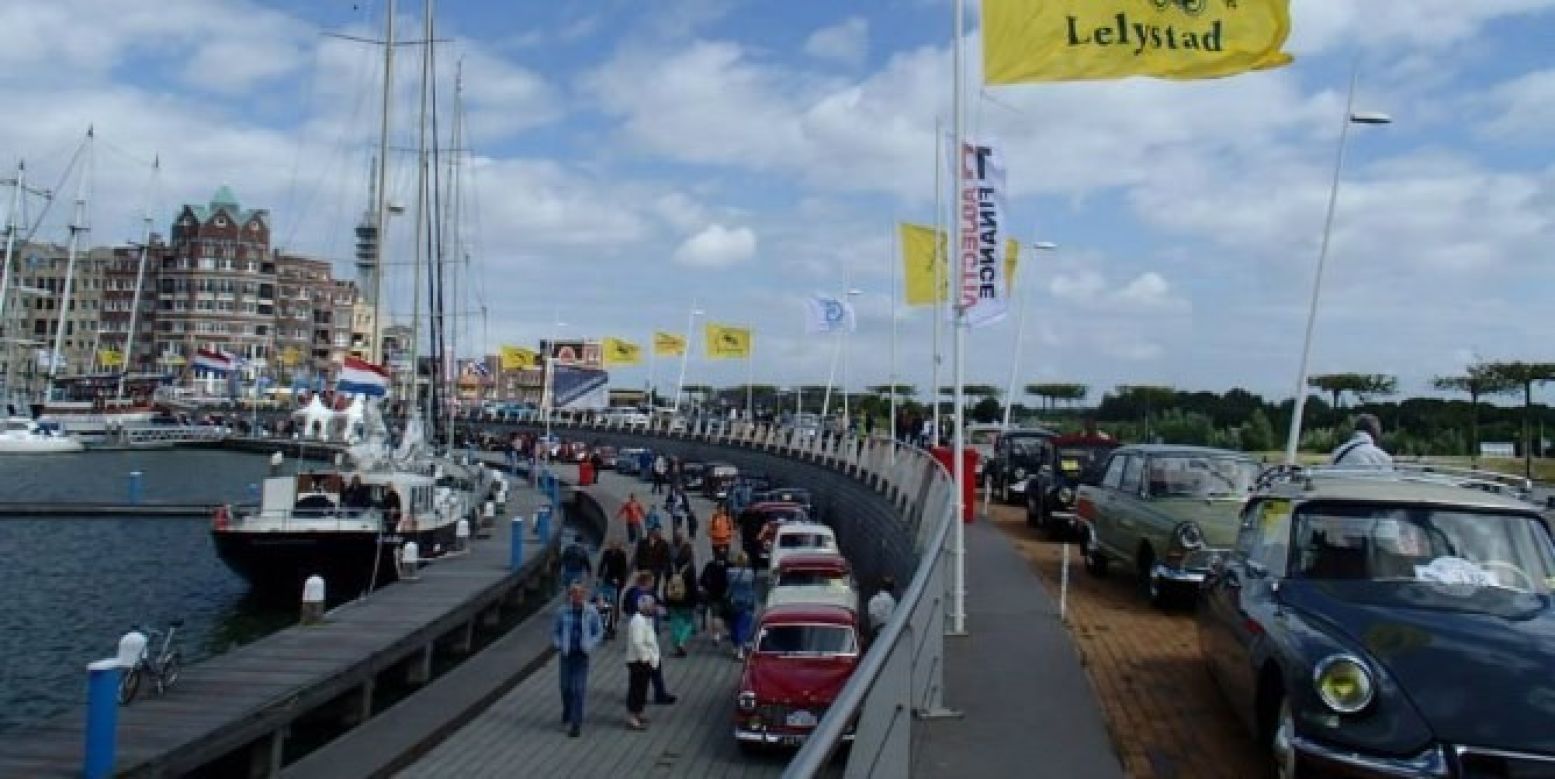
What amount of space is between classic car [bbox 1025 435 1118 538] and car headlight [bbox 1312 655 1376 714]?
12737mm

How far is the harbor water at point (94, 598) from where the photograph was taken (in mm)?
23867

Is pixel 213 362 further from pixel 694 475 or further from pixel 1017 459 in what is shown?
pixel 1017 459

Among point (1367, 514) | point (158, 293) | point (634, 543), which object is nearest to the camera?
point (1367, 514)

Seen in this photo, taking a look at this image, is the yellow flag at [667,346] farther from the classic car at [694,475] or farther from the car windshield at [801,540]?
the car windshield at [801,540]

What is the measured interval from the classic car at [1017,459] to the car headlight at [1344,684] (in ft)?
75.7

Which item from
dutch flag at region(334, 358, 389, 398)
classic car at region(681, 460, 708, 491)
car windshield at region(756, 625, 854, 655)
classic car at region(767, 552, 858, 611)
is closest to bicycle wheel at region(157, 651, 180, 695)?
car windshield at region(756, 625, 854, 655)

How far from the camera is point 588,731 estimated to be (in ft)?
55.3

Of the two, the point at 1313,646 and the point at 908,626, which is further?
the point at 1313,646

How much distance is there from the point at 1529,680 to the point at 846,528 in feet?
99.2

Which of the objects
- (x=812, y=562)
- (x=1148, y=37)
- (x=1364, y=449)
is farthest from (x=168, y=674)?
(x=1364, y=449)

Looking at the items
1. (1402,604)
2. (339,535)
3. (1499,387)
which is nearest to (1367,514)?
(1402,604)

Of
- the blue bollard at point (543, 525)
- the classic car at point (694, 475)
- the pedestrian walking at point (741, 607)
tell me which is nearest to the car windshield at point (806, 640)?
the pedestrian walking at point (741, 607)

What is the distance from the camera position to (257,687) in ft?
52.4

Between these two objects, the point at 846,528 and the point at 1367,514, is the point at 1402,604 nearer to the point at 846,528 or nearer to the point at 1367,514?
the point at 1367,514
